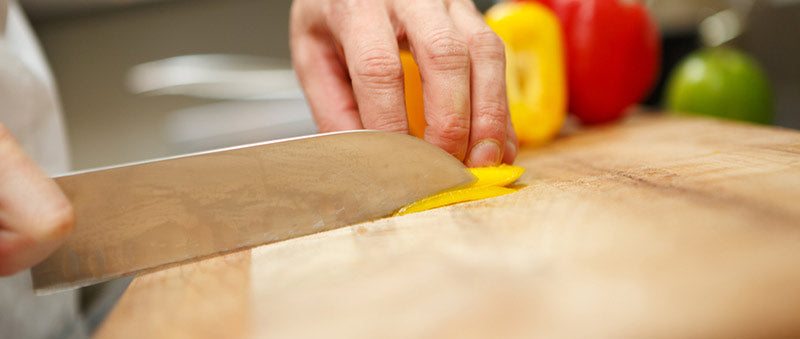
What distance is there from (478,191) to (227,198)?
0.82ft

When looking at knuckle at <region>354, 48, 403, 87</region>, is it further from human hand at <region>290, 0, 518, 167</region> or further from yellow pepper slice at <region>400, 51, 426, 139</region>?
yellow pepper slice at <region>400, 51, 426, 139</region>

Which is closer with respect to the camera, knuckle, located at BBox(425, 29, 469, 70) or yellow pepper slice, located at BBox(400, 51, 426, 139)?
knuckle, located at BBox(425, 29, 469, 70)

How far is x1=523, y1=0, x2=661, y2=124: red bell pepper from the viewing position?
43.5 inches

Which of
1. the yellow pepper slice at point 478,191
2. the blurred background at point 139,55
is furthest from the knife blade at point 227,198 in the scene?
Result: the blurred background at point 139,55

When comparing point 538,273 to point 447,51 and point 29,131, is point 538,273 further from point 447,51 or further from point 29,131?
point 29,131

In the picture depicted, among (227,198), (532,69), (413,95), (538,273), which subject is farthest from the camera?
(532,69)

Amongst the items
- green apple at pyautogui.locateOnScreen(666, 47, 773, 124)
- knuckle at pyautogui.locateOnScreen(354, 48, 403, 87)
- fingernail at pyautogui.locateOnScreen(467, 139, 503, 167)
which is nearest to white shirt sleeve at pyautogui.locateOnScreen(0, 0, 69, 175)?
knuckle at pyautogui.locateOnScreen(354, 48, 403, 87)

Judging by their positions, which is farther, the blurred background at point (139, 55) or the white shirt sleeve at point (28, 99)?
the blurred background at point (139, 55)

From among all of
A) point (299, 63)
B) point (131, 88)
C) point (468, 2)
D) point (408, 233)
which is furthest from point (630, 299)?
point (131, 88)

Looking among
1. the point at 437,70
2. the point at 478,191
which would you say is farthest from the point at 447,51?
the point at 478,191

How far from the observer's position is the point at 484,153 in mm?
624

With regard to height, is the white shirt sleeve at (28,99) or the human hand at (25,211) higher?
the human hand at (25,211)

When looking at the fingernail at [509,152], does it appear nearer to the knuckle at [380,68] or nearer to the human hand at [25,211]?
the knuckle at [380,68]

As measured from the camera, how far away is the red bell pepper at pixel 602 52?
3.63 ft
